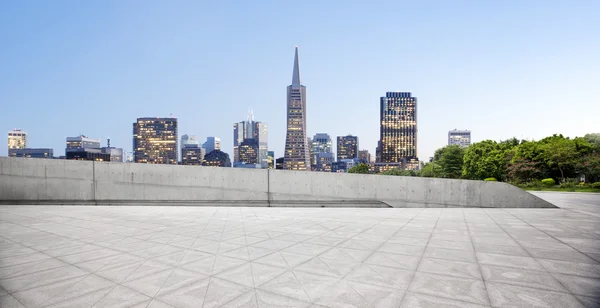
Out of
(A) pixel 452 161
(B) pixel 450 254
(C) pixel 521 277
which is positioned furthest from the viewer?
(A) pixel 452 161

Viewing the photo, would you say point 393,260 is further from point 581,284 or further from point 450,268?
point 581,284

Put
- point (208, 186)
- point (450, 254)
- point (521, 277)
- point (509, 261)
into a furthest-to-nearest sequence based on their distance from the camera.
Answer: point (208, 186) < point (450, 254) < point (509, 261) < point (521, 277)

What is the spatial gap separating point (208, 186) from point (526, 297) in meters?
14.0

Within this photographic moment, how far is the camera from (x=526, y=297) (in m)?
4.02

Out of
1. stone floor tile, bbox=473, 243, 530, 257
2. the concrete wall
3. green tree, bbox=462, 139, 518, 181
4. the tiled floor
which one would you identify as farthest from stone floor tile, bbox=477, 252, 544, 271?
green tree, bbox=462, 139, 518, 181

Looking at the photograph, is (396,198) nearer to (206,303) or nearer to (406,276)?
(406,276)

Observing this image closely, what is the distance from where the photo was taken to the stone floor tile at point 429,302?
3.74m

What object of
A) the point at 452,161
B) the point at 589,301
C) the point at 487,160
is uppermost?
the point at 487,160

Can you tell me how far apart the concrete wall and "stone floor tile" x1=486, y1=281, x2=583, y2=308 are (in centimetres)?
1117

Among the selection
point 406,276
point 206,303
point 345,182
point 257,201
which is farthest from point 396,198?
point 206,303

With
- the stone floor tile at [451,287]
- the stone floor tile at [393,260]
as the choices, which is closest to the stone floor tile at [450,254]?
the stone floor tile at [393,260]

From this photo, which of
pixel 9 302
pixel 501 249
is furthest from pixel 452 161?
pixel 9 302

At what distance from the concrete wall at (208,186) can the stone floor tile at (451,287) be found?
35.3 ft

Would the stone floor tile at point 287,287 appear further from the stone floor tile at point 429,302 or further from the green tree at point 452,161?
the green tree at point 452,161
